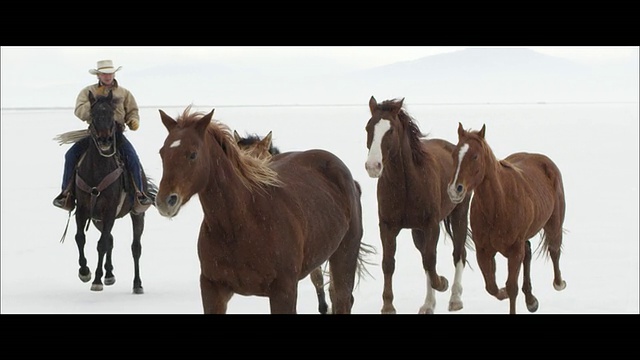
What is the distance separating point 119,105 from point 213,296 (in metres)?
4.62

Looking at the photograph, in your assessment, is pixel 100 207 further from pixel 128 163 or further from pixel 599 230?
pixel 599 230

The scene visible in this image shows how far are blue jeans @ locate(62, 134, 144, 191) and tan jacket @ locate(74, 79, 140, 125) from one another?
9.0 inches

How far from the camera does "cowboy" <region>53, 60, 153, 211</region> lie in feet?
32.7

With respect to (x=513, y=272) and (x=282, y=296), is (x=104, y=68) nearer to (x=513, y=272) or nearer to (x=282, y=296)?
(x=513, y=272)

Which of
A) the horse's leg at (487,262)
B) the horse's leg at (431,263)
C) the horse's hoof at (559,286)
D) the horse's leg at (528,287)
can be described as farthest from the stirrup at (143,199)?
the horse's hoof at (559,286)

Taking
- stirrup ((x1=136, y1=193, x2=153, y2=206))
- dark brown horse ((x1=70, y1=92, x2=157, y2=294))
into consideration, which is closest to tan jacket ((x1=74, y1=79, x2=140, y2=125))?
dark brown horse ((x1=70, y1=92, x2=157, y2=294))

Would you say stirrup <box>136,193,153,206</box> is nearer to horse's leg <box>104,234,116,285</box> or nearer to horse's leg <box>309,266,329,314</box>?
horse's leg <box>104,234,116,285</box>

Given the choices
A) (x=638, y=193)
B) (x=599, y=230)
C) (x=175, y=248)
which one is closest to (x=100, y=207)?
(x=175, y=248)

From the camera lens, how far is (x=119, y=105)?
9.93m

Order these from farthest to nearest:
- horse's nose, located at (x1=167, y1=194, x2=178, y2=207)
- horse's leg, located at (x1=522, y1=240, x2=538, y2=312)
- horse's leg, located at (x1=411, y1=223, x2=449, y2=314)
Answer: horse's leg, located at (x1=411, y1=223, x2=449, y2=314), horse's leg, located at (x1=522, y1=240, x2=538, y2=312), horse's nose, located at (x1=167, y1=194, x2=178, y2=207)

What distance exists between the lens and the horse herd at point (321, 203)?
5.75 m

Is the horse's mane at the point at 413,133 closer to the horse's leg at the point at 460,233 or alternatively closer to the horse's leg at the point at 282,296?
the horse's leg at the point at 460,233

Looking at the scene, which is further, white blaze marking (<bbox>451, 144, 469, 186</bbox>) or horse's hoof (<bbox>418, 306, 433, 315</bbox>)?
horse's hoof (<bbox>418, 306, 433, 315</bbox>)

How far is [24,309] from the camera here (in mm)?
9195
